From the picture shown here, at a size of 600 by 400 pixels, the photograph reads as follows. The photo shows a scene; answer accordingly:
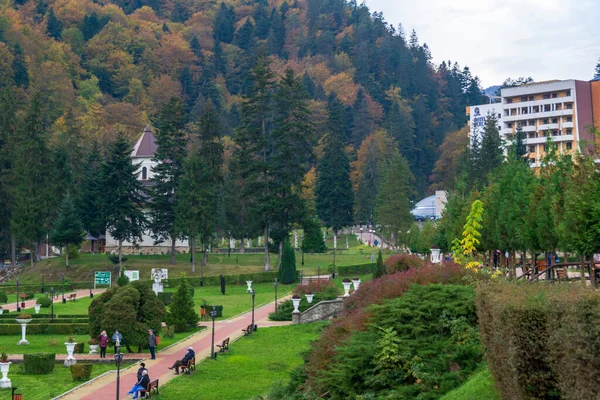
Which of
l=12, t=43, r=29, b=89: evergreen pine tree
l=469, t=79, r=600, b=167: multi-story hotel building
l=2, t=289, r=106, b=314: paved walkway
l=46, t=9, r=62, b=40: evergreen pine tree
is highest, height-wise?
l=46, t=9, r=62, b=40: evergreen pine tree

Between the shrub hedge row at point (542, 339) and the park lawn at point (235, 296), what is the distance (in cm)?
3067

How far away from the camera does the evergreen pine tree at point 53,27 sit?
15588 cm

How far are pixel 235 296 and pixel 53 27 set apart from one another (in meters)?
115

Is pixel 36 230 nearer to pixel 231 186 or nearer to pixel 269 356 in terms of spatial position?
pixel 231 186

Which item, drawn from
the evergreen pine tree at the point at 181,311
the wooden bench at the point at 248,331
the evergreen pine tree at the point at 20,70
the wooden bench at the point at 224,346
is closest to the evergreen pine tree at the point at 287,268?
the evergreen pine tree at the point at 181,311

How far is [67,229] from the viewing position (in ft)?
218

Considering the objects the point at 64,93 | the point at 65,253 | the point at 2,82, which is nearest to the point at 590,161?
the point at 65,253

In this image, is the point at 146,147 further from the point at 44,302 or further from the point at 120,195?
the point at 44,302

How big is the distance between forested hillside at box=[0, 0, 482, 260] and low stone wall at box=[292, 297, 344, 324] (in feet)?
142

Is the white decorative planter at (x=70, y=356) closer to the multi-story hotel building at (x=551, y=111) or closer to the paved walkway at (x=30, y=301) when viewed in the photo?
the paved walkway at (x=30, y=301)

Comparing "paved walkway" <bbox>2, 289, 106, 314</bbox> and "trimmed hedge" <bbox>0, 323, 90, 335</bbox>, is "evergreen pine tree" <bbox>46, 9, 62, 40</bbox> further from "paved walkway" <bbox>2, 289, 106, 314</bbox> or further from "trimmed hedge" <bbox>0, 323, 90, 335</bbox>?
"trimmed hedge" <bbox>0, 323, 90, 335</bbox>

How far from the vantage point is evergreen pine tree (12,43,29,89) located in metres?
124

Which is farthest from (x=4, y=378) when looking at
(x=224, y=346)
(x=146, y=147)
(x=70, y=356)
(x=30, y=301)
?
(x=146, y=147)

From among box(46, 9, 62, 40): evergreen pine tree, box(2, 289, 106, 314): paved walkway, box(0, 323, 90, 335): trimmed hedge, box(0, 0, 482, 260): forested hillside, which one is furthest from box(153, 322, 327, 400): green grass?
box(46, 9, 62, 40): evergreen pine tree
